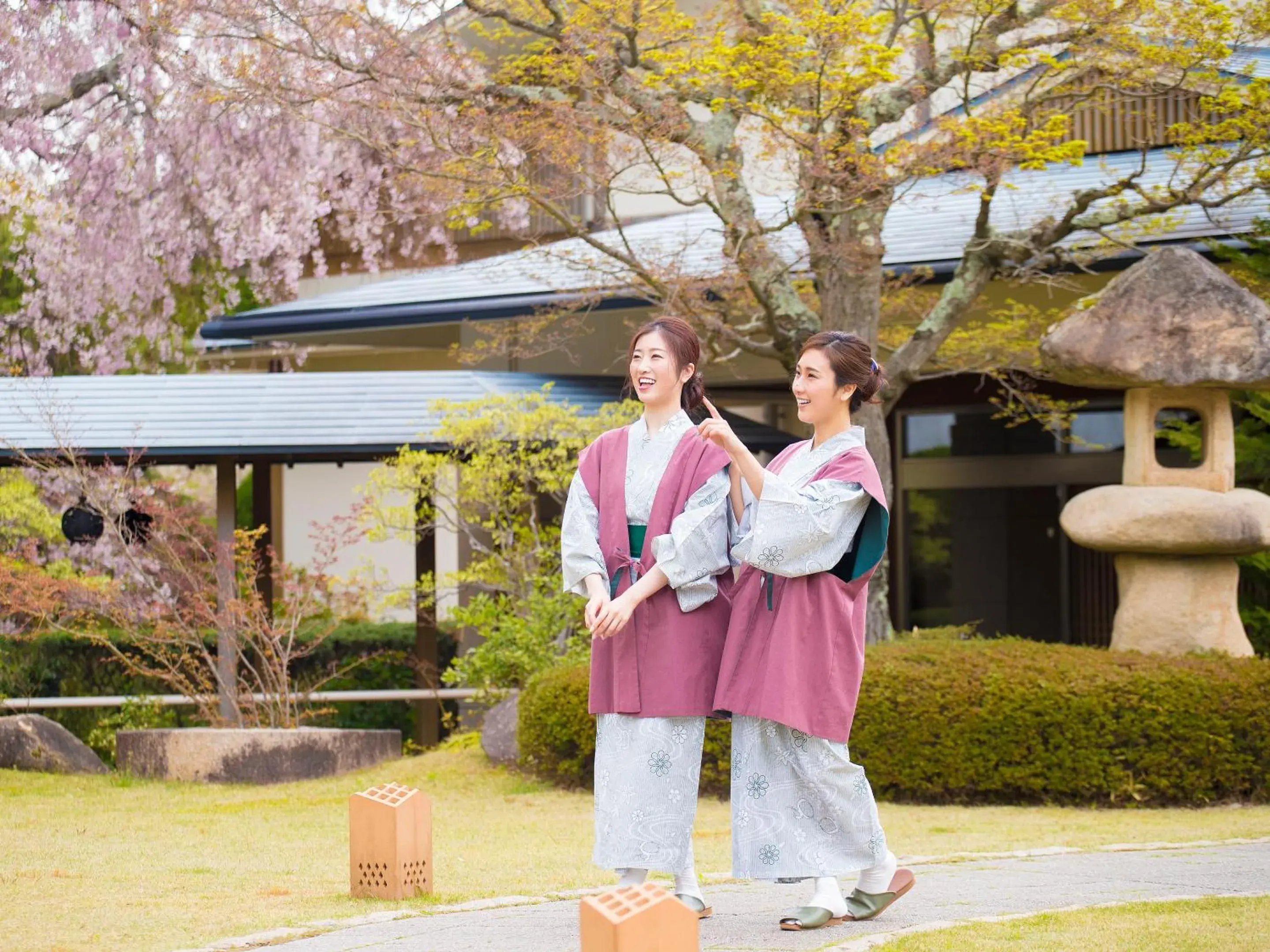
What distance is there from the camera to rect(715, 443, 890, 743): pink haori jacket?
173 inches

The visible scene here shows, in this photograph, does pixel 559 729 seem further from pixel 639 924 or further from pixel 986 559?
pixel 639 924

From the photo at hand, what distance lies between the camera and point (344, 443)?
11500 mm

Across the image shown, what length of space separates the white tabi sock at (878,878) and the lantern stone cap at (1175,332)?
4.91m

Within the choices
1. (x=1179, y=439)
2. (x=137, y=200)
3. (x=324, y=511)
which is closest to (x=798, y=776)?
(x=1179, y=439)

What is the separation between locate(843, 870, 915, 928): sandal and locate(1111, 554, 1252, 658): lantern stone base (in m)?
4.85

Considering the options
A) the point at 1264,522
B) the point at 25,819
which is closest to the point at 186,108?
the point at 25,819

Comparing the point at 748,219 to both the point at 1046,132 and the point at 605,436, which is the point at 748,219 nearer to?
the point at 1046,132

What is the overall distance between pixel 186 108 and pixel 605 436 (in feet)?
37.4

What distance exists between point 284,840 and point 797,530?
4.01 m

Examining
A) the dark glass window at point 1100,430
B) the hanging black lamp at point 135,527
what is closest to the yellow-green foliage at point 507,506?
the hanging black lamp at point 135,527

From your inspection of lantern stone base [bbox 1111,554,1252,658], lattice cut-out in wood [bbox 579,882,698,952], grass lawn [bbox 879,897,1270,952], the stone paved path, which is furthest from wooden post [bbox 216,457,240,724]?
lattice cut-out in wood [bbox 579,882,698,952]

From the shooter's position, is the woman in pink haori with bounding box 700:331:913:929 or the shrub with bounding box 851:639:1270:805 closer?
the woman in pink haori with bounding box 700:331:913:929

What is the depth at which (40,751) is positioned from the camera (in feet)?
35.5

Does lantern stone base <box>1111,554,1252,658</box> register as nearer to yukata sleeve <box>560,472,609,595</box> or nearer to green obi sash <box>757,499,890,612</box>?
green obi sash <box>757,499,890,612</box>
